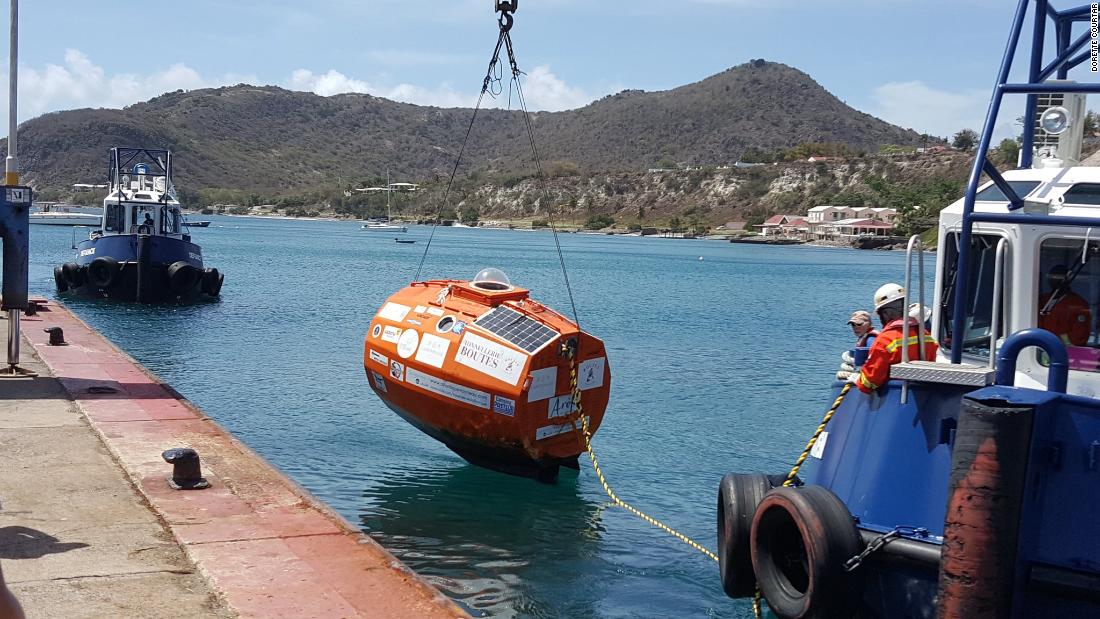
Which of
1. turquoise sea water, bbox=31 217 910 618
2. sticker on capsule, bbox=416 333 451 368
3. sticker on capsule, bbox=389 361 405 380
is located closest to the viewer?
turquoise sea water, bbox=31 217 910 618

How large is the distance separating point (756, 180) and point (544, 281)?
11665 cm

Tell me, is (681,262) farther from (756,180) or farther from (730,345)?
(756,180)

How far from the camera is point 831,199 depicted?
6614 inches

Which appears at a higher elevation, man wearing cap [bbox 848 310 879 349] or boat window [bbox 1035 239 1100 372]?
boat window [bbox 1035 239 1100 372]

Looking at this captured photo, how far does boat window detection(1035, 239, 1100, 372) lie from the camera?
730 centimetres

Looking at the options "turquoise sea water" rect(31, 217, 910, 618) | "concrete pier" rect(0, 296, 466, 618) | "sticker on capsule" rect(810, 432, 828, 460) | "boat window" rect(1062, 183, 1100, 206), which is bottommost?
"turquoise sea water" rect(31, 217, 910, 618)

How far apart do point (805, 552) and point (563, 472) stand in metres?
7.83

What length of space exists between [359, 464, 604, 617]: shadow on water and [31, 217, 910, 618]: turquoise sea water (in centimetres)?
3

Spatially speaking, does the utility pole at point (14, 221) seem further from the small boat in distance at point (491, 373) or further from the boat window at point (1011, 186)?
the boat window at point (1011, 186)

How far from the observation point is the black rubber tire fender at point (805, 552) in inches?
278

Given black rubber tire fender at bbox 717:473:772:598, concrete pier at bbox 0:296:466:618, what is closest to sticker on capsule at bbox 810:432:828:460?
black rubber tire fender at bbox 717:473:772:598

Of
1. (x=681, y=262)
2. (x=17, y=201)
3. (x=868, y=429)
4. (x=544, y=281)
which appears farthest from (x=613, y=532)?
(x=681, y=262)

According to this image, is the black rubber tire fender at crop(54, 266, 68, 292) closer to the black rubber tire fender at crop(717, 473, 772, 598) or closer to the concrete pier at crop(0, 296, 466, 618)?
the concrete pier at crop(0, 296, 466, 618)

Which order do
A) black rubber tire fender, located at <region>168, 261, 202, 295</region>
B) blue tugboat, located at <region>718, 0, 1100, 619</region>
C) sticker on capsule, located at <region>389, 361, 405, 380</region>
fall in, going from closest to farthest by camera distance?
blue tugboat, located at <region>718, 0, 1100, 619</region>, sticker on capsule, located at <region>389, 361, 405, 380</region>, black rubber tire fender, located at <region>168, 261, 202, 295</region>
